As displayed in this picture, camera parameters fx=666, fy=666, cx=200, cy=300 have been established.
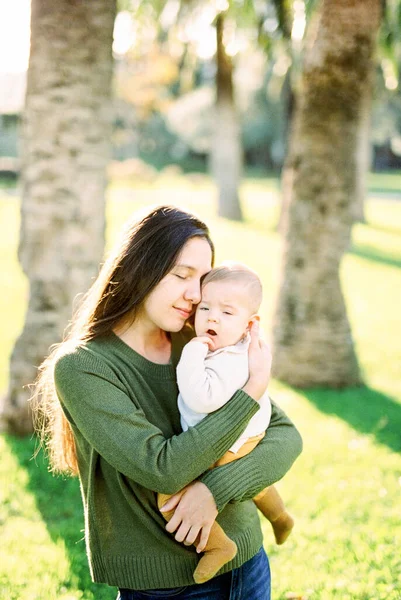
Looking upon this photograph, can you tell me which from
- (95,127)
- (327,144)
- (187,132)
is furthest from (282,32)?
(187,132)

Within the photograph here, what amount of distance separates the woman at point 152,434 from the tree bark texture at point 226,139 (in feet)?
52.4

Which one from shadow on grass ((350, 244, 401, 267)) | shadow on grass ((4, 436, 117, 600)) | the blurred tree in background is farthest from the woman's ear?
shadow on grass ((350, 244, 401, 267))

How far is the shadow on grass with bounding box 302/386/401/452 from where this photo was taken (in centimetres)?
580

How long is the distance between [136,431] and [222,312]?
23.2 inches

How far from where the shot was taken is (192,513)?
2104 mm

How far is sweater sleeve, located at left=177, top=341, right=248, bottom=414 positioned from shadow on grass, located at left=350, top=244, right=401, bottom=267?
13.5m

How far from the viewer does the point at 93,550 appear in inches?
89.5

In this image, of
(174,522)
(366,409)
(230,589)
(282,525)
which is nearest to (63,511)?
(282,525)

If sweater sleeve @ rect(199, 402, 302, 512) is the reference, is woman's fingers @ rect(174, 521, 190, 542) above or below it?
below

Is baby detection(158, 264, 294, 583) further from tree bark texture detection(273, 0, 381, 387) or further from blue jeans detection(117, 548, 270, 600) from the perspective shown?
tree bark texture detection(273, 0, 381, 387)

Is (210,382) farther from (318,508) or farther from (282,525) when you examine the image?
(318,508)

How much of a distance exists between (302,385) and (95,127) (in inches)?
137

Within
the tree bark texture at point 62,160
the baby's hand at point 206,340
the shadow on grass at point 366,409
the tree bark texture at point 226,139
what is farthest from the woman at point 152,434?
the tree bark texture at point 226,139

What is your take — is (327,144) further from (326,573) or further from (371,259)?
(371,259)
